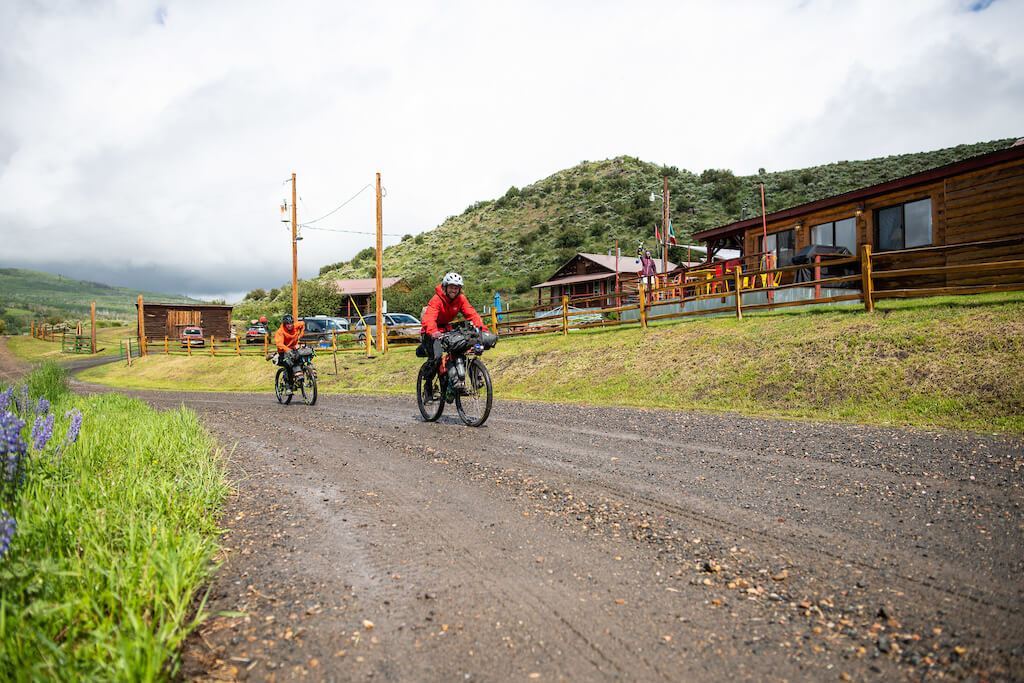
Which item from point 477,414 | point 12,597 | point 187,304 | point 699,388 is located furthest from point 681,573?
point 187,304

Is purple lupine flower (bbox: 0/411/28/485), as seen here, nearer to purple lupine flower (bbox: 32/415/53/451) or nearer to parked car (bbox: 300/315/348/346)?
purple lupine flower (bbox: 32/415/53/451)

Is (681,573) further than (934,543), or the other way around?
(934,543)

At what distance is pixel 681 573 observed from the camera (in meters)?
3.23

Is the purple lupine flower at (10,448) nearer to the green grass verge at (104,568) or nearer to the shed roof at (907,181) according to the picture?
the green grass verge at (104,568)

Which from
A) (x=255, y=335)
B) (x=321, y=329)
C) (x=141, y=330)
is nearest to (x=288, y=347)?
(x=321, y=329)

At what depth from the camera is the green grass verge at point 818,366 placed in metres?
9.12

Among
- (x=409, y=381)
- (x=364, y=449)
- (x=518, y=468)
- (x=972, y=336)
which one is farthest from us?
(x=409, y=381)

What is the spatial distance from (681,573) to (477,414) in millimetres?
5938

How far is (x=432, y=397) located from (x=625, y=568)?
6656mm

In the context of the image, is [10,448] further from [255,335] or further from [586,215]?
[586,215]

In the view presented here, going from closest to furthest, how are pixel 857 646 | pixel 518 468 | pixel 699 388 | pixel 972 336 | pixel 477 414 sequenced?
pixel 857 646 → pixel 518 468 → pixel 477 414 → pixel 972 336 → pixel 699 388

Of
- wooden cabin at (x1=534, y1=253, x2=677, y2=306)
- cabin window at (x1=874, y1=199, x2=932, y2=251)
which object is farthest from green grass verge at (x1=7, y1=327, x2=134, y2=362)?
cabin window at (x1=874, y1=199, x2=932, y2=251)

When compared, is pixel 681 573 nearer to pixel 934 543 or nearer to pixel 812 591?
pixel 812 591

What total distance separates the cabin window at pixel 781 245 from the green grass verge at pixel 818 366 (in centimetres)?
817
